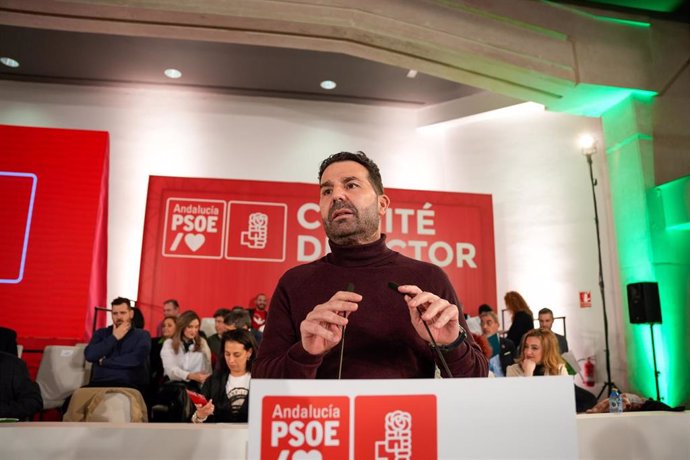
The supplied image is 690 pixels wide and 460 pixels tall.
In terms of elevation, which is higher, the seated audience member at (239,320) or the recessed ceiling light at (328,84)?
the recessed ceiling light at (328,84)

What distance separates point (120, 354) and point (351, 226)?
3.49 meters

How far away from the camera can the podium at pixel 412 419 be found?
0.83 m

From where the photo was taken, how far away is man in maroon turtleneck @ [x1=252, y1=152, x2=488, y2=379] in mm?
1147

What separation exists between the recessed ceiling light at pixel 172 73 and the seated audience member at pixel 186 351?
14.2ft

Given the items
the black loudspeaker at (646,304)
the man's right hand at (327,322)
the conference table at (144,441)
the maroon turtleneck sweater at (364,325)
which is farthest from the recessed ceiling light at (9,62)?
the black loudspeaker at (646,304)

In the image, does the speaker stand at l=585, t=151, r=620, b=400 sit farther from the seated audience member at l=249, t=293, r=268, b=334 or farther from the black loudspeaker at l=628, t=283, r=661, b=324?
the seated audience member at l=249, t=293, r=268, b=334

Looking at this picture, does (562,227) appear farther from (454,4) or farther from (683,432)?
(683,432)

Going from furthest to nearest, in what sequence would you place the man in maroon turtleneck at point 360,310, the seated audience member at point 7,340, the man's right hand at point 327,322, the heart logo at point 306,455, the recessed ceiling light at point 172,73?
the recessed ceiling light at point 172,73 < the seated audience member at point 7,340 < the man in maroon turtleneck at point 360,310 < the man's right hand at point 327,322 < the heart logo at point 306,455

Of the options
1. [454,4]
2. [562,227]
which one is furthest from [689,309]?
[454,4]

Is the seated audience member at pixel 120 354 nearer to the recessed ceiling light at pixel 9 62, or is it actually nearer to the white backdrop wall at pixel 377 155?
the white backdrop wall at pixel 377 155

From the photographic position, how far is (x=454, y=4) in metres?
5.66

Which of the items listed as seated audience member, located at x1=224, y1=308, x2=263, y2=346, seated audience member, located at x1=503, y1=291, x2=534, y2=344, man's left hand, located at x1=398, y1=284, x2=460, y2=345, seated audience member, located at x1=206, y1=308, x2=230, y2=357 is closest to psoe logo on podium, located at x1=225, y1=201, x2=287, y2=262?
seated audience member, located at x1=206, y1=308, x2=230, y2=357

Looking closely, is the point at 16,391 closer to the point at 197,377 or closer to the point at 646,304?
the point at 197,377

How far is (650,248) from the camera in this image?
20.3ft
